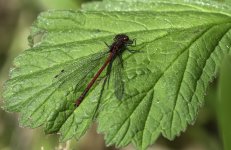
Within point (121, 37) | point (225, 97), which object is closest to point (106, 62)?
point (121, 37)

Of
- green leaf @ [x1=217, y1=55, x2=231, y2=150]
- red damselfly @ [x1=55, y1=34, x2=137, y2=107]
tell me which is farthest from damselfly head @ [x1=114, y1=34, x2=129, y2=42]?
green leaf @ [x1=217, y1=55, x2=231, y2=150]

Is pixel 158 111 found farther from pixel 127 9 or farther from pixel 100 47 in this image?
pixel 127 9

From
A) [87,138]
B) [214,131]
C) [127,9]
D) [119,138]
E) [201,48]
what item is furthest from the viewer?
[87,138]

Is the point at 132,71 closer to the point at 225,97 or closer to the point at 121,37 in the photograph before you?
the point at 121,37

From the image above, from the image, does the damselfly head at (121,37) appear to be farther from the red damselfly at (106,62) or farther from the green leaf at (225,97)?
the green leaf at (225,97)

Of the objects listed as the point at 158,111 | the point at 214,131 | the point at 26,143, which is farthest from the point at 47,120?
the point at 214,131

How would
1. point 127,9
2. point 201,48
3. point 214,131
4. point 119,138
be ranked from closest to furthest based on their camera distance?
1. point 119,138
2. point 201,48
3. point 127,9
4. point 214,131

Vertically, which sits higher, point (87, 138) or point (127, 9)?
point (127, 9)

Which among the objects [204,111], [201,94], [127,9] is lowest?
[204,111]
